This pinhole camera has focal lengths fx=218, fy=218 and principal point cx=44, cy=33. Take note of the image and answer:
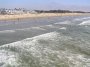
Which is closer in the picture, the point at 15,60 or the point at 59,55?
the point at 15,60

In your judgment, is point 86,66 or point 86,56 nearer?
point 86,66

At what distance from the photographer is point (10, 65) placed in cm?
1009

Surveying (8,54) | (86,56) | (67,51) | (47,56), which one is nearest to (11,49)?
(8,54)

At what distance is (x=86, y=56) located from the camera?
1252cm

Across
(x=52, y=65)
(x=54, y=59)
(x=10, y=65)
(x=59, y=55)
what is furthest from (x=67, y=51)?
(x=10, y=65)

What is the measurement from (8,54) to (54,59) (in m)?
2.55

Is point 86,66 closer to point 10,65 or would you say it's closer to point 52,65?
point 52,65

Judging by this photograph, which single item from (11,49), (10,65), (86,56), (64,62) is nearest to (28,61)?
Answer: (10,65)

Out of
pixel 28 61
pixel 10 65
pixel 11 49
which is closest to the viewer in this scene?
pixel 10 65

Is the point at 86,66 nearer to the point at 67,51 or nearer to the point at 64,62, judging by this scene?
the point at 64,62

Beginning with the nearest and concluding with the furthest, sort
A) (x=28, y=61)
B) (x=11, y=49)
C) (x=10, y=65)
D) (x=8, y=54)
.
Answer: (x=10, y=65)
(x=28, y=61)
(x=8, y=54)
(x=11, y=49)

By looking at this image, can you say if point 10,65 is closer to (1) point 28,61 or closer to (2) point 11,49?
(1) point 28,61

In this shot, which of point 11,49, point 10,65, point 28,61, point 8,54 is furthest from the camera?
point 11,49

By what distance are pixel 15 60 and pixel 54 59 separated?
2.07 meters
